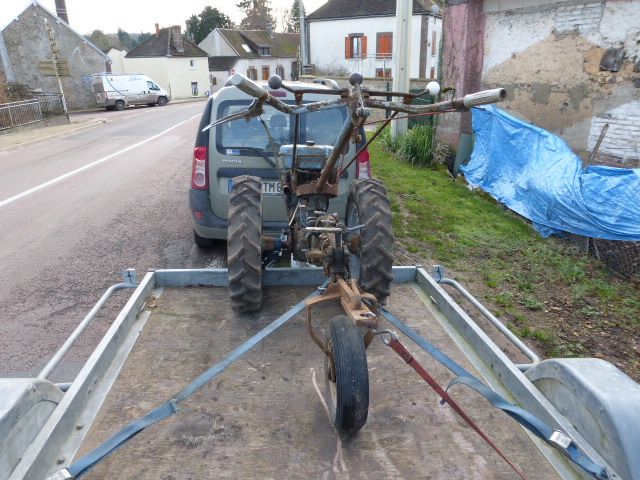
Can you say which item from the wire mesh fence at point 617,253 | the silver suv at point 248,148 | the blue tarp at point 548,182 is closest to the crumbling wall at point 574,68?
the blue tarp at point 548,182

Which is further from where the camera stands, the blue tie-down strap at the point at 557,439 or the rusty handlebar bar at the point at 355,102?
the rusty handlebar bar at the point at 355,102

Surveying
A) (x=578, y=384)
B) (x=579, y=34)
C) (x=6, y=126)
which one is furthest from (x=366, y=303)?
(x=6, y=126)

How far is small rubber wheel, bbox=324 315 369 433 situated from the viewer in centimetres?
223

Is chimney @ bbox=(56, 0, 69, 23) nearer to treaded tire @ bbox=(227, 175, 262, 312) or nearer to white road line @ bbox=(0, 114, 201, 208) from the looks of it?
white road line @ bbox=(0, 114, 201, 208)

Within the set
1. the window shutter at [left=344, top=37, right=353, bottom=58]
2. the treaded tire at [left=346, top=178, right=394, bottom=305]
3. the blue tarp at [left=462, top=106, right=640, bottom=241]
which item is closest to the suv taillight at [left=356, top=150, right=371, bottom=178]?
the treaded tire at [left=346, top=178, right=394, bottom=305]

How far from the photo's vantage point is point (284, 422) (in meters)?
2.41

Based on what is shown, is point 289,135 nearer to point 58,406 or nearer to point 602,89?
point 58,406

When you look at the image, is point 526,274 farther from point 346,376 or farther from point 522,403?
point 346,376

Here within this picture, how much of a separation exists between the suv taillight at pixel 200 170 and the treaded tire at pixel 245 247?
1810 millimetres

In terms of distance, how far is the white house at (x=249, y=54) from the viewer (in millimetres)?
57406

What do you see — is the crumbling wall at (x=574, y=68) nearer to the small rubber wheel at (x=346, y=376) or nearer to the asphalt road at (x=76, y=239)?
the asphalt road at (x=76, y=239)

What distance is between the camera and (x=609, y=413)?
1.96m

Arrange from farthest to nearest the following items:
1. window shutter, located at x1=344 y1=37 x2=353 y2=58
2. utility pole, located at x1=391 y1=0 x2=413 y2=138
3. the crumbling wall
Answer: window shutter, located at x1=344 y1=37 x2=353 y2=58
utility pole, located at x1=391 y1=0 x2=413 y2=138
the crumbling wall

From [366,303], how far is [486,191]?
7.62 meters
